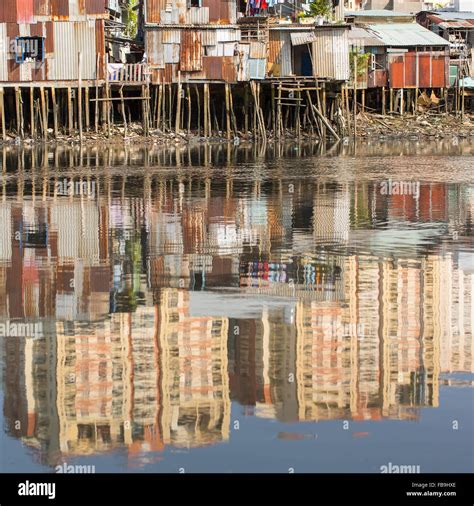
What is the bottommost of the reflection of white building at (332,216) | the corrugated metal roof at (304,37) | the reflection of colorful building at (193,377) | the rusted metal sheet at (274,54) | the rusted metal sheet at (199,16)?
the reflection of white building at (332,216)

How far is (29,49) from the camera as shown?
50.8 metres

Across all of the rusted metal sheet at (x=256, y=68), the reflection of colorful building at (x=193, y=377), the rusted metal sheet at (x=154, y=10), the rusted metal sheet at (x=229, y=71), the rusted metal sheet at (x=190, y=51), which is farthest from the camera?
the rusted metal sheet at (x=256, y=68)

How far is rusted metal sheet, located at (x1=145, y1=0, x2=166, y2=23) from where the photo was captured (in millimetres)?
52375

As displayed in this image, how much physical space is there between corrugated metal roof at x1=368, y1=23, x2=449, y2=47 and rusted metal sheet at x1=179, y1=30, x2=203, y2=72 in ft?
44.9

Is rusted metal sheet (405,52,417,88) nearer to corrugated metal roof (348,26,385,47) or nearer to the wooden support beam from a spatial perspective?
corrugated metal roof (348,26,385,47)

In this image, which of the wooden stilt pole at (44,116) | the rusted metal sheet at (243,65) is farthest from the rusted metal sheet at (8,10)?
the rusted metal sheet at (243,65)

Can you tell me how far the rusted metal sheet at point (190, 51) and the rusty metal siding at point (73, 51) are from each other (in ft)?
13.3

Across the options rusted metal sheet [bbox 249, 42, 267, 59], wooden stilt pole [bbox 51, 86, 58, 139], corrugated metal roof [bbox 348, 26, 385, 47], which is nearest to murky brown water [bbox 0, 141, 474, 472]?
wooden stilt pole [bbox 51, 86, 58, 139]

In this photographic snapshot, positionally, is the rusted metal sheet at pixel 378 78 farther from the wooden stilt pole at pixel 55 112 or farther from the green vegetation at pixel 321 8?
the wooden stilt pole at pixel 55 112

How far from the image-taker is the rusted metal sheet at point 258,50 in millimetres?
54062

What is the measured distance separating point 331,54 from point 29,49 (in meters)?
13.2

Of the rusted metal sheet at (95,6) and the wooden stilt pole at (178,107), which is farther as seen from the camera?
the wooden stilt pole at (178,107)

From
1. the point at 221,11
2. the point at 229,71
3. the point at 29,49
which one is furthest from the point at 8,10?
the point at 229,71
